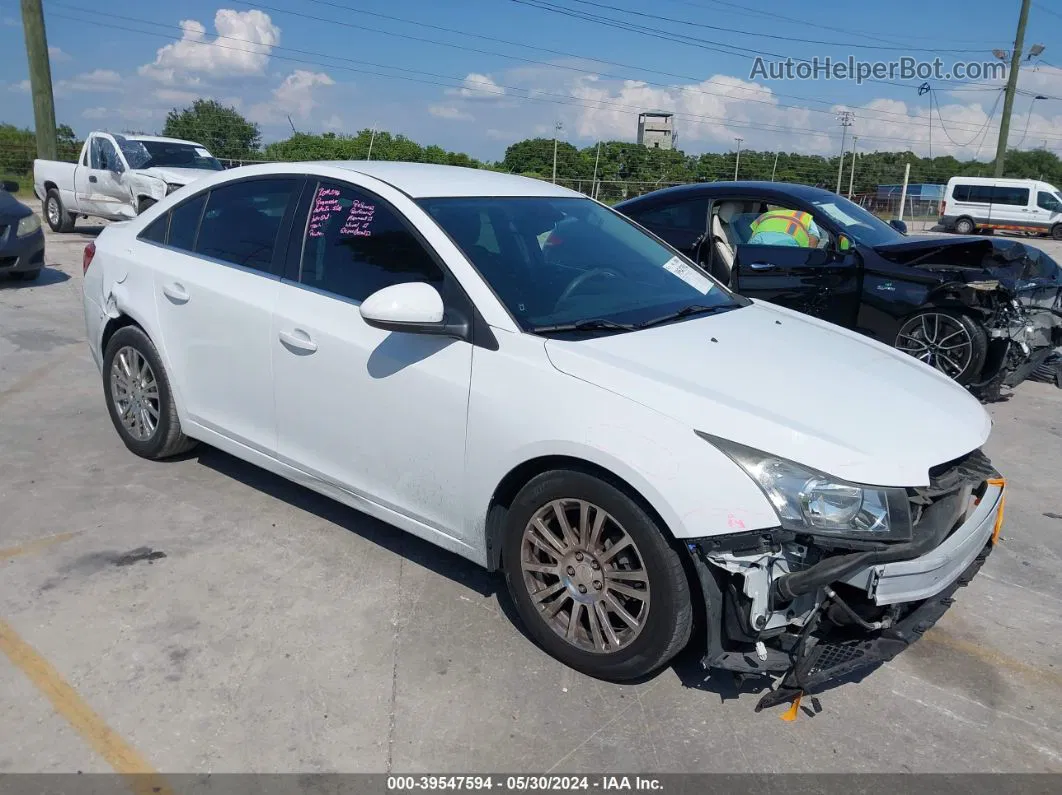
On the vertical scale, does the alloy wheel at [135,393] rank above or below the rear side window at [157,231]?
below

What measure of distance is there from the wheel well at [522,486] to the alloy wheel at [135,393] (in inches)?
92.0

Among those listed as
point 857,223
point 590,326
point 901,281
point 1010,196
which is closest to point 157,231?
point 590,326

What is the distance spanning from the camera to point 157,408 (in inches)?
188

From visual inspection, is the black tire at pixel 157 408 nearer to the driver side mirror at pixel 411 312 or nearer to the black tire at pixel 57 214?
the driver side mirror at pixel 411 312

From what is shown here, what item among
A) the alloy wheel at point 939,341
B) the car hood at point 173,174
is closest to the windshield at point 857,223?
the alloy wheel at point 939,341

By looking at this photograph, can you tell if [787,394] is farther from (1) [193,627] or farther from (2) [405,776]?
(1) [193,627]

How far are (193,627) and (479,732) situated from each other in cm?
126

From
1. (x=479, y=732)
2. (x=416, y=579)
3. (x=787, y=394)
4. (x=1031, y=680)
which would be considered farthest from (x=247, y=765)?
(x=1031, y=680)

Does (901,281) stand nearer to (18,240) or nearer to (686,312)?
(686,312)

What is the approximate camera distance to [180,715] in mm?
2891

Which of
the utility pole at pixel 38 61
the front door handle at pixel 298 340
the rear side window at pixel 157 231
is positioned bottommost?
the front door handle at pixel 298 340

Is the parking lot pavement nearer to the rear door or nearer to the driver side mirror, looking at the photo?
the driver side mirror

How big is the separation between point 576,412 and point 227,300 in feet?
6.63

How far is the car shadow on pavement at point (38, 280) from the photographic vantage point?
10486 millimetres
